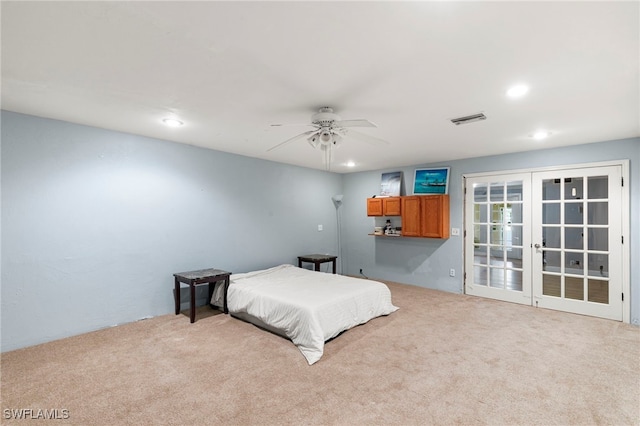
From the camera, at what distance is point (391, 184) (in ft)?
19.8

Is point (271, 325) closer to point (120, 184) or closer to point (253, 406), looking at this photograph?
point (253, 406)

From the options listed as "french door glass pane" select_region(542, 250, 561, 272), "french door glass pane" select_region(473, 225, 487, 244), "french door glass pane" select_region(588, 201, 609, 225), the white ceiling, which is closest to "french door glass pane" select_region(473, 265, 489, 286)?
"french door glass pane" select_region(473, 225, 487, 244)

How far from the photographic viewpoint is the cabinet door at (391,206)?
5762mm

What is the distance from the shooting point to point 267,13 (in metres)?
1.50

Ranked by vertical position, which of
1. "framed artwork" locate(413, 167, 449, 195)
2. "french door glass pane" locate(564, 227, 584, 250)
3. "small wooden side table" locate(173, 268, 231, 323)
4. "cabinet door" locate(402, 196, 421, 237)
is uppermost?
"framed artwork" locate(413, 167, 449, 195)

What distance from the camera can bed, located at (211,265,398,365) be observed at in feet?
9.92

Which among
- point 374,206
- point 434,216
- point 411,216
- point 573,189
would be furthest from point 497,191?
point 374,206

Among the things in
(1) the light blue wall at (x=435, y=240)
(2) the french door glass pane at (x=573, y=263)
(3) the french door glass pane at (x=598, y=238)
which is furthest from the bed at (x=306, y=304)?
(3) the french door glass pane at (x=598, y=238)

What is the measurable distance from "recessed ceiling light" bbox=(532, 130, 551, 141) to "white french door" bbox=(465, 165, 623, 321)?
88 centimetres

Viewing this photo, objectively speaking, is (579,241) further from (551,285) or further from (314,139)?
(314,139)

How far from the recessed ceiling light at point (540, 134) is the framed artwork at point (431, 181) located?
5.31 feet

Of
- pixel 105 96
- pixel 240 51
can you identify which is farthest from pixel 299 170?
pixel 240 51

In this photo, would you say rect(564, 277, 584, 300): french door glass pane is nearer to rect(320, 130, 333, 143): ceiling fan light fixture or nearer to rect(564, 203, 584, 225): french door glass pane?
rect(564, 203, 584, 225): french door glass pane

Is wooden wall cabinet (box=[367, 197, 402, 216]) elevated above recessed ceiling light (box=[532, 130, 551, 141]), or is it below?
below
